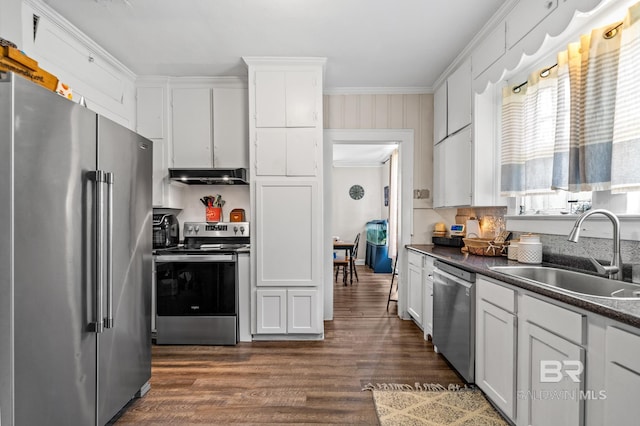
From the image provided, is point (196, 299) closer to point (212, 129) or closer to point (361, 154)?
Answer: point (212, 129)

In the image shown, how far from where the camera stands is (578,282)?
184cm

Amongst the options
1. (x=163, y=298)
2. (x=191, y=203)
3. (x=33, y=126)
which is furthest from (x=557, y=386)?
(x=191, y=203)

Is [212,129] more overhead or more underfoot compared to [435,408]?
more overhead

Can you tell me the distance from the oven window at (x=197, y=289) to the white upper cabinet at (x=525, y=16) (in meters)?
2.89

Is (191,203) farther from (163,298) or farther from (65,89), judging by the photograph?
(65,89)

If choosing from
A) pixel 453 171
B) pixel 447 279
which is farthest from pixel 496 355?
pixel 453 171

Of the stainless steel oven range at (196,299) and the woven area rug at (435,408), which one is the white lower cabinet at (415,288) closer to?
the woven area rug at (435,408)

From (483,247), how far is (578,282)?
37.0 inches

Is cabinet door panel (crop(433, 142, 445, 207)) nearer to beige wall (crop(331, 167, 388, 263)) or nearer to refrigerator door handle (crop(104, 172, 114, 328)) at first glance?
refrigerator door handle (crop(104, 172, 114, 328))

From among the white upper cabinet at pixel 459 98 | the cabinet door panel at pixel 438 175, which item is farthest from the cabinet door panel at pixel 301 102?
the cabinet door panel at pixel 438 175

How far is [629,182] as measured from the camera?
1.59 metres

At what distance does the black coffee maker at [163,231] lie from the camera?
3.39 meters

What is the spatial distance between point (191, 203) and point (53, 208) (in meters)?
2.42

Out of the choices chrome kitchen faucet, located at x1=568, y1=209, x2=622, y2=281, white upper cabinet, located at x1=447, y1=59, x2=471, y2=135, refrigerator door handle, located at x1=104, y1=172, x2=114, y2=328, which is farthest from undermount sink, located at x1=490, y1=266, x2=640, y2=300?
refrigerator door handle, located at x1=104, y1=172, x2=114, y2=328
